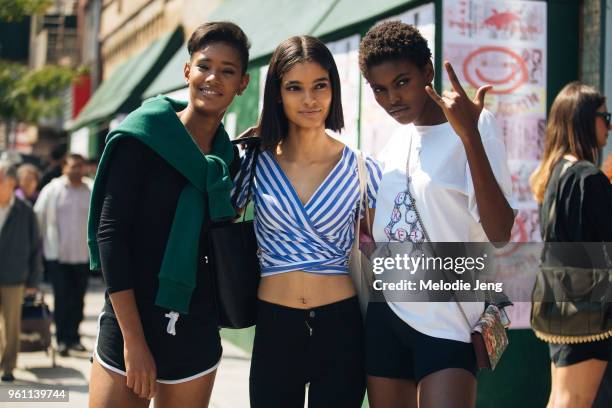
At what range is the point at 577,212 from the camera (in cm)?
452

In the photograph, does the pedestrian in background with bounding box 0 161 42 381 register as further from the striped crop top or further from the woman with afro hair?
the woman with afro hair

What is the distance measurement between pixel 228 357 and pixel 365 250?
5.39 m

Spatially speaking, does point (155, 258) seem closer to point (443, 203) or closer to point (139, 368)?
point (139, 368)

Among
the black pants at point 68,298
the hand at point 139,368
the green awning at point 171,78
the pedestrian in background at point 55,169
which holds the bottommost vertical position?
the black pants at point 68,298

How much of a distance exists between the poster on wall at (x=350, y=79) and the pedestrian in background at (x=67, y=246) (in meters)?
3.54

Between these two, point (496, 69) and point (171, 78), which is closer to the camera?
point (496, 69)

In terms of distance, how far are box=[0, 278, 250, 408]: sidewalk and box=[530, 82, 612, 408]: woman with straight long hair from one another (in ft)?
10.0

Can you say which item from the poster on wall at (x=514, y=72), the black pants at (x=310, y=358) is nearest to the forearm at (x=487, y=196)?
the black pants at (x=310, y=358)

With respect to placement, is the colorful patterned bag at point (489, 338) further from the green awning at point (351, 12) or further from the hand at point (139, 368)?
the green awning at point (351, 12)

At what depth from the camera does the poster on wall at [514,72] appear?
600 centimetres

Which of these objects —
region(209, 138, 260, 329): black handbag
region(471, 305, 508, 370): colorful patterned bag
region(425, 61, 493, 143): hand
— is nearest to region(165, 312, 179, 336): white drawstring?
region(209, 138, 260, 329): black handbag

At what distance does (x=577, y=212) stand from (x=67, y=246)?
603 centimetres

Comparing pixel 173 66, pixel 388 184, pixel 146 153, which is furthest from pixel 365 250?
pixel 173 66

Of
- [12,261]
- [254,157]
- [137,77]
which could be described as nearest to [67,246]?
[12,261]
